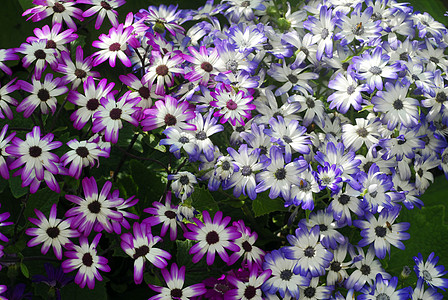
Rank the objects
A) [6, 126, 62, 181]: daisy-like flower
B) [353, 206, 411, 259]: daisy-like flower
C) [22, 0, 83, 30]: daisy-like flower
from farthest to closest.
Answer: [22, 0, 83, 30]: daisy-like flower < [353, 206, 411, 259]: daisy-like flower < [6, 126, 62, 181]: daisy-like flower

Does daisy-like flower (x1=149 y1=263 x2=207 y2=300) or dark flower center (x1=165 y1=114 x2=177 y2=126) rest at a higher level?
dark flower center (x1=165 y1=114 x2=177 y2=126)

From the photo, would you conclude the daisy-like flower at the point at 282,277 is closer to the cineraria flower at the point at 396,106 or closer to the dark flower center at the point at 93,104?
the cineraria flower at the point at 396,106

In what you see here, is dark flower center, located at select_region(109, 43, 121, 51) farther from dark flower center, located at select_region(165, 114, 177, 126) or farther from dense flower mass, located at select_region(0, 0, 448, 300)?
dark flower center, located at select_region(165, 114, 177, 126)

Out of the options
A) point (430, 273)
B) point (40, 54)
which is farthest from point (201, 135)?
point (430, 273)

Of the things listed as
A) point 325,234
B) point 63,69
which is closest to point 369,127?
point 325,234

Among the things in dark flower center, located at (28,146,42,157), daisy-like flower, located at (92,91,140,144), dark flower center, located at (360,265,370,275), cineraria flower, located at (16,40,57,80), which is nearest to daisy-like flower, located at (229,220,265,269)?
dark flower center, located at (360,265,370,275)

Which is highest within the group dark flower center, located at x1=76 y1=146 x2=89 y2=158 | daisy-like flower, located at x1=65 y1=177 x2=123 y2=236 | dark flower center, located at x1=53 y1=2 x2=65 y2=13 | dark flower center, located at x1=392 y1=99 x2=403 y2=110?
dark flower center, located at x1=53 y1=2 x2=65 y2=13

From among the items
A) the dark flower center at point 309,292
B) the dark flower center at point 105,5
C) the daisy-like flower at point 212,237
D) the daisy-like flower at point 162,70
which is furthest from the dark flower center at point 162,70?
the dark flower center at point 309,292

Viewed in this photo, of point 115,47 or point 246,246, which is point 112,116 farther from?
point 246,246
